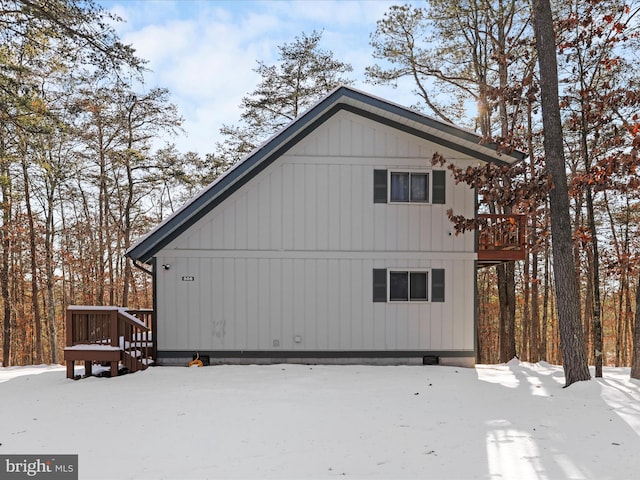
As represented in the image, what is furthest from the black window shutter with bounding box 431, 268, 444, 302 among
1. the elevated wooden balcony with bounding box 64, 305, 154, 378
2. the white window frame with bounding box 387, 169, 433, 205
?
the elevated wooden balcony with bounding box 64, 305, 154, 378

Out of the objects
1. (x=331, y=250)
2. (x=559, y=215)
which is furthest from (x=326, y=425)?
(x=559, y=215)

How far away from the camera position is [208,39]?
345 inches

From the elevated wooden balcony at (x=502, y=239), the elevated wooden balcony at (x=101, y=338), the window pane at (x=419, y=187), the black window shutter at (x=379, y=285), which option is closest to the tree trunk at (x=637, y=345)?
the elevated wooden balcony at (x=502, y=239)

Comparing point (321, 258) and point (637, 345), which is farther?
point (321, 258)

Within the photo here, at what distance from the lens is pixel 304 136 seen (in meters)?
9.59

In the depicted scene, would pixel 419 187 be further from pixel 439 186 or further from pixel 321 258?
pixel 321 258

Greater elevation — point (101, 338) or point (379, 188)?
point (379, 188)

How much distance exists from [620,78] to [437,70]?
213 inches

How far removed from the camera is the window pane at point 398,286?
9586 mm

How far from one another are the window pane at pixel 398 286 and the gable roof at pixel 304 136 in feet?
10.2

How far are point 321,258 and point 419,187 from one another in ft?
8.98

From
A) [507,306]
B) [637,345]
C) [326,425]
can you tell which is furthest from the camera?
[507,306]

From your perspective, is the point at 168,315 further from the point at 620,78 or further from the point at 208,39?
the point at 620,78

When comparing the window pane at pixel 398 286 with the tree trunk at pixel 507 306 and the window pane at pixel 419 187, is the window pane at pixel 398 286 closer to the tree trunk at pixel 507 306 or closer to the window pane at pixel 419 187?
the window pane at pixel 419 187
